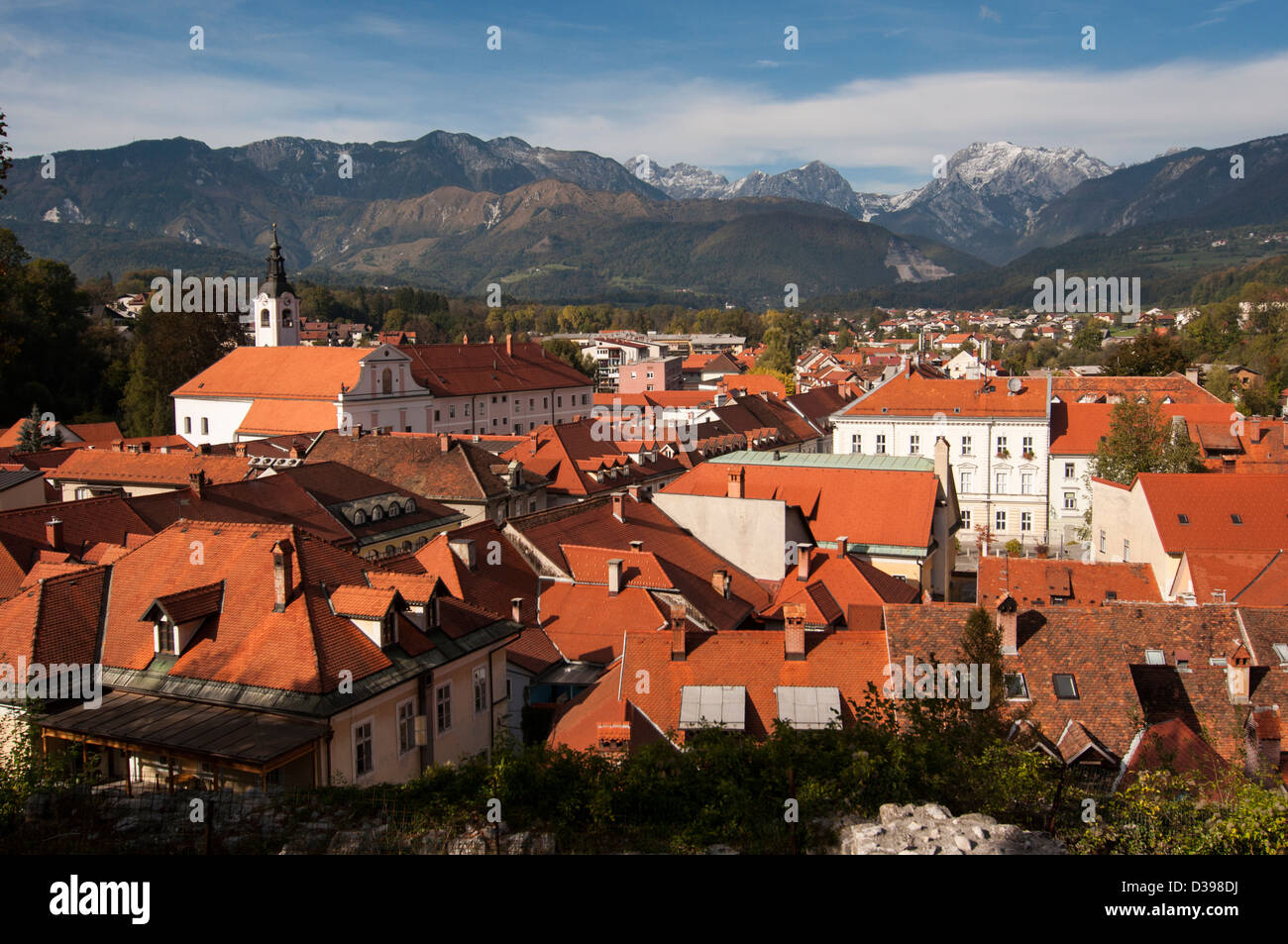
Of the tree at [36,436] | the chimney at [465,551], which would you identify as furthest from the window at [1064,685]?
the tree at [36,436]

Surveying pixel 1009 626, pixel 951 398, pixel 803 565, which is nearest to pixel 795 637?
pixel 1009 626

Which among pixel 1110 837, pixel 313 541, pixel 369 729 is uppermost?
pixel 313 541

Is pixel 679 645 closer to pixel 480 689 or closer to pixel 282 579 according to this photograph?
pixel 480 689

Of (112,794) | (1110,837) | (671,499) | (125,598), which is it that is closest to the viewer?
(1110,837)

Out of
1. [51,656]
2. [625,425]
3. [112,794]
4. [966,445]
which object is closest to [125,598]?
[51,656]

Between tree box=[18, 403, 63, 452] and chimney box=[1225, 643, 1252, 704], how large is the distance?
2574 inches

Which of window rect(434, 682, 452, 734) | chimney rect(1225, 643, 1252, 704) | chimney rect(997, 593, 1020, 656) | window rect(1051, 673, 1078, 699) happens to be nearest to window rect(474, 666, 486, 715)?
window rect(434, 682, 452, 734)

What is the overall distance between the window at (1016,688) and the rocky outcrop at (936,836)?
10872 mm

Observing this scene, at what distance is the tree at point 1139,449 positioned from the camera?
53.0 m

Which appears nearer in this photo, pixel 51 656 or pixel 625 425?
pixel 51 656

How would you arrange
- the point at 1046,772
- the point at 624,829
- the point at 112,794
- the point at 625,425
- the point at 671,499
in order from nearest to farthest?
1. the point at 624,829
2. the point at 112,794
3. the point at 1046,772
4. the point at 671,499
5. the point at 625,425

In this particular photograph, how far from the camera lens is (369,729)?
17906mm
